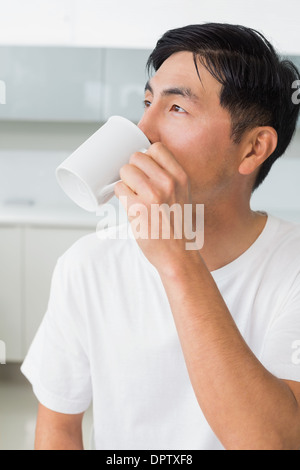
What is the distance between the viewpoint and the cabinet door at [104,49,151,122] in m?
2.53

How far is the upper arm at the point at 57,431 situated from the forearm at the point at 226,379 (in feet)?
1.06

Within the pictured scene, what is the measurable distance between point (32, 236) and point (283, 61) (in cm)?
169

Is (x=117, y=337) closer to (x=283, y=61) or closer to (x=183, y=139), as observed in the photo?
(x=183, y=139)

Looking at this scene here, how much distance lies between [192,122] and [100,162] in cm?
26

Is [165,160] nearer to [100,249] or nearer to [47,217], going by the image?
[100,249]

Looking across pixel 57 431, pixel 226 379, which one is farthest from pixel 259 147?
pixel 57 431

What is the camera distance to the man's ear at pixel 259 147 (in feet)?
3.28

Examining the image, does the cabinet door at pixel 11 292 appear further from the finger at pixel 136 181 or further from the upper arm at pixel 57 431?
the finger at pixel 136 181

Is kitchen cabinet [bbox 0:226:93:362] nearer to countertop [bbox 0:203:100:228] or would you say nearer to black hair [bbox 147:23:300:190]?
countertop [bbox 0:203:100:228]

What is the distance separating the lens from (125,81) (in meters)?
2.56

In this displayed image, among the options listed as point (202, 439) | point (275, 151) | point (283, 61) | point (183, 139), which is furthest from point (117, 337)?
point (283, 61)

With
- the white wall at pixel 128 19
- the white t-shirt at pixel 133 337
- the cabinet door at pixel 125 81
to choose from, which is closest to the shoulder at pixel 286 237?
the white t-shirt at pixel 133 337

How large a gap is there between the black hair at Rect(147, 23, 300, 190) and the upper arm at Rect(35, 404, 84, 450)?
567 mm

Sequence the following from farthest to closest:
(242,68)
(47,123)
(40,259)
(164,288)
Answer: (47,123) < (40,259) < (242,68) < (164,288)
